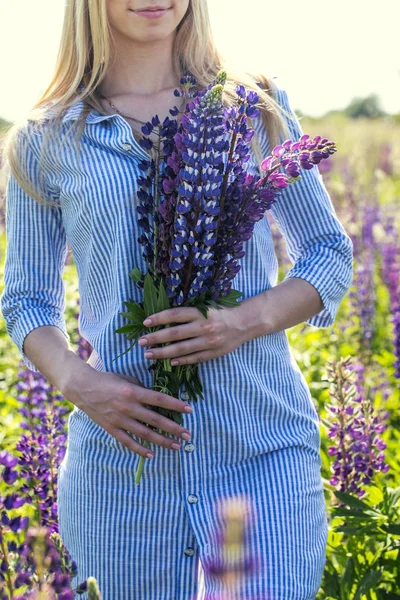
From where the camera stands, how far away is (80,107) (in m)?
2.54

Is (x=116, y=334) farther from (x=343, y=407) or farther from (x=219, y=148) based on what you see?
(x=343, y=407)

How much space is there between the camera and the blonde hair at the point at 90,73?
2502 millimetres

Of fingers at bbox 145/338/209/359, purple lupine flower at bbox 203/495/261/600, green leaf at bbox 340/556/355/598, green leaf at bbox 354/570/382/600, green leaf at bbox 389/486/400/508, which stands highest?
fingers at bbox 145/338/209/359

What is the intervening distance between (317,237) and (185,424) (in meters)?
0.66

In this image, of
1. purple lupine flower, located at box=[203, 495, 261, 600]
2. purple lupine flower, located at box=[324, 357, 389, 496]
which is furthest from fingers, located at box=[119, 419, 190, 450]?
purple lupine flower, located at box=[324, 357, 389, 496]

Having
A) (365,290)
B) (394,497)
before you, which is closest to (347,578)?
(394,497)

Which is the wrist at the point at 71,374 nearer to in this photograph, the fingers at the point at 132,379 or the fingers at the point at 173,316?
the fingers at the point at 132,379

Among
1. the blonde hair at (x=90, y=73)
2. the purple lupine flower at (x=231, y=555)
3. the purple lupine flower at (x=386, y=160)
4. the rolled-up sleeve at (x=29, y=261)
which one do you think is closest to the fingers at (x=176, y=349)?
the purple lupine flower at (x=231, y=555)

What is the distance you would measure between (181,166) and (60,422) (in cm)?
151

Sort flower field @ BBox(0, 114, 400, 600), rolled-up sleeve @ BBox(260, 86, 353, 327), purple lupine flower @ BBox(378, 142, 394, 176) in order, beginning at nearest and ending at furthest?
flower field @ BBox(0, 114, 400, 600), rolled-up sleeve @ BBox(260, 86, 353, 327), purple lupine flower @ BBox(378, 142, 394, 176)

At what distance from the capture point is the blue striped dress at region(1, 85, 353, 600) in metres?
2.22

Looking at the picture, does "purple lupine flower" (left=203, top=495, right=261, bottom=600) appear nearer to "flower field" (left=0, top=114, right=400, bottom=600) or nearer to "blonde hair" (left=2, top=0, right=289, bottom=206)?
"flower field" (left=0, top=114, right=400, bottom=600)

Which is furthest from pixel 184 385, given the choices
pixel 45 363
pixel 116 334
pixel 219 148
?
pixel 219 148

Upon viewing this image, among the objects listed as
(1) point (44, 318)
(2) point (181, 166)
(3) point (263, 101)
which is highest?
(3) point (263, 101)
